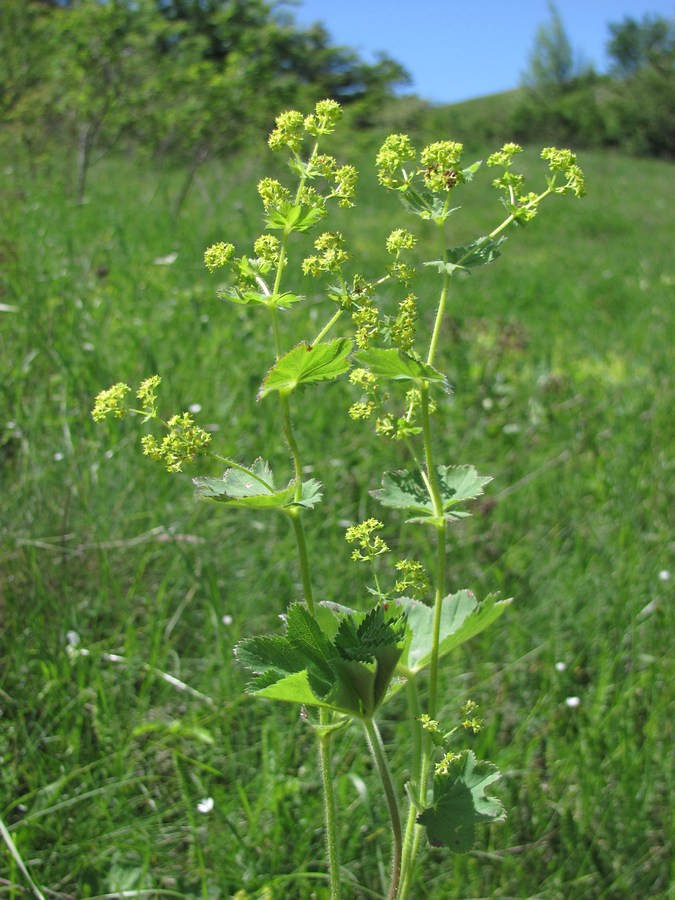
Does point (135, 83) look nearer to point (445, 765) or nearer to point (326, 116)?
point (326, 116)

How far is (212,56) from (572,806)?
46.9 ft

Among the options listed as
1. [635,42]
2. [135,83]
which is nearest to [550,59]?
[635,42]

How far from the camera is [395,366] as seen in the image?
0.93 meters

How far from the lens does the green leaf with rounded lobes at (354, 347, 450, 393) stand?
0.91 m

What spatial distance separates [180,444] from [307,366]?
171 millimetres

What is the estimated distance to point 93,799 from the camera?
5.39 ft

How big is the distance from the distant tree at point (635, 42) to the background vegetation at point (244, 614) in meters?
49.6

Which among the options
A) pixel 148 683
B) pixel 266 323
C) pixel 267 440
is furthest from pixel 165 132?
pixel 148 683

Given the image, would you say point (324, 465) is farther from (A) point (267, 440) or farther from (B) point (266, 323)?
(B) point (266, 323)

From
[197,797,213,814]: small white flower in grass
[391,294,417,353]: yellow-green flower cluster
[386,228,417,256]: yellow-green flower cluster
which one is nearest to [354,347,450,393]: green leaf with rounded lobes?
[391,294,417,353]: yellow-green flower cluster

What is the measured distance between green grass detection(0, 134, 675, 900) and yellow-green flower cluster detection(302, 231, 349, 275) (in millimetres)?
270

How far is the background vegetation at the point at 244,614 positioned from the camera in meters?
1.63

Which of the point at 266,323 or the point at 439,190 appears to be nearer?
the point at 439,190

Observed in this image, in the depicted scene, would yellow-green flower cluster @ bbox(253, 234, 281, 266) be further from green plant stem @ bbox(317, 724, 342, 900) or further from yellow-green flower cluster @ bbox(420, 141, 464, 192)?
green plant stem @ bbox(317, 724, 342, 900)
